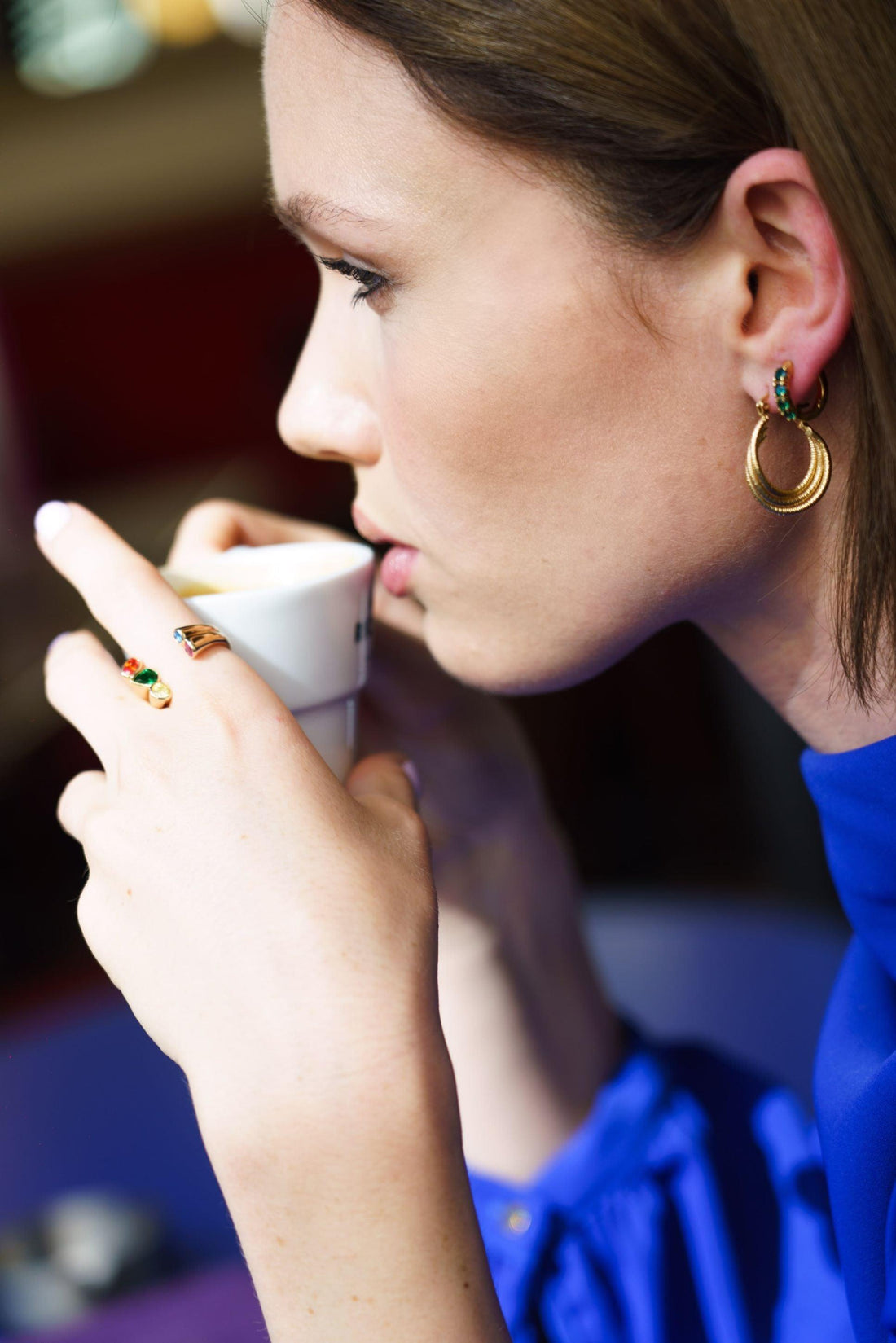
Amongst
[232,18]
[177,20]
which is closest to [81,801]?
[232,18]

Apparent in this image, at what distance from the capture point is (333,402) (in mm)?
694

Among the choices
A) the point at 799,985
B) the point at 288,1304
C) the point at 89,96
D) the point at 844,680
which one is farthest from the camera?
the point at 89,96

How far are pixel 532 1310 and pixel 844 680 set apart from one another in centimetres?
43

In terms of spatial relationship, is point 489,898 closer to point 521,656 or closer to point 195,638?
point 521,656

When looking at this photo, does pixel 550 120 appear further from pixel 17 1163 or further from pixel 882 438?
pixel 17 1163

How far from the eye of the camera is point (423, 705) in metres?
0.90

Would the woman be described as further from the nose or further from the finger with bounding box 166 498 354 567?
the finger with bounding box 166 498 354 567

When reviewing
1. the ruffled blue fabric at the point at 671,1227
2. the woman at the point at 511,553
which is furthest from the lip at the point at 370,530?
the ruffled blue fabric at the point at 671,1227

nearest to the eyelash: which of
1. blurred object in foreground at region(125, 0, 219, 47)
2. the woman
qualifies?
the woman

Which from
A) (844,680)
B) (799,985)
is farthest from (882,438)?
(799,985)

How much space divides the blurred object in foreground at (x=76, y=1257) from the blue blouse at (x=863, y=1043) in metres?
0.46

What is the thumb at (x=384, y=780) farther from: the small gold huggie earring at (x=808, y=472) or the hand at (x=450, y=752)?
the small gold huggie earring at (x=808, y=472)

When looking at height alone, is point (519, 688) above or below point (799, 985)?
above

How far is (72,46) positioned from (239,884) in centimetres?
211
